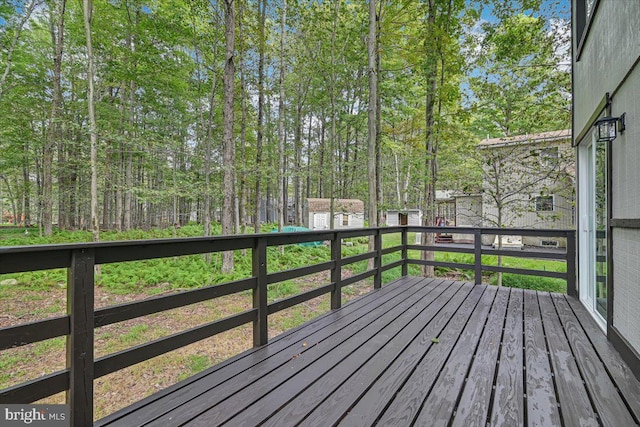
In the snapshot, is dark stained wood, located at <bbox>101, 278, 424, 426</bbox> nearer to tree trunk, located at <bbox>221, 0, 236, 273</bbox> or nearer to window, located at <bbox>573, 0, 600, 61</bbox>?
window, located at <bbox>573, 0, 600, 61</bbox>

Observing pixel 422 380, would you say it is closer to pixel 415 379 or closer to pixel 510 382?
pixel 415 379

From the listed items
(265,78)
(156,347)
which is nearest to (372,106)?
(265,78)

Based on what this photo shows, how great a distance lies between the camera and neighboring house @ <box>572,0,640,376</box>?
2016 mm

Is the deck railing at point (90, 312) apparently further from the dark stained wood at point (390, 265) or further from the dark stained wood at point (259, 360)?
the dark stained wood at point (390, 265)

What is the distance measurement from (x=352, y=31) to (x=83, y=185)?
1210cm

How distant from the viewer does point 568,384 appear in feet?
6.02

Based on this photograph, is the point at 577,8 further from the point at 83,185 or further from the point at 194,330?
the point at 83,185

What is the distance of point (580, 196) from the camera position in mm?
3627

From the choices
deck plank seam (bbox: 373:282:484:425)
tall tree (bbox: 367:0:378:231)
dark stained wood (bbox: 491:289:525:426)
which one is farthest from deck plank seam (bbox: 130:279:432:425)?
tall tree (bbox: 367:0:378:231)

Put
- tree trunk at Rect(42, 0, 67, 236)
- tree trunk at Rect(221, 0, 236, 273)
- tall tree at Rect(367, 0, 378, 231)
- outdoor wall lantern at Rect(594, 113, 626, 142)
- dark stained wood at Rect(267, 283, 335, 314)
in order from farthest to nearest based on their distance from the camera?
tree trunk at Rect(42, 0, 67, 236) < tree trunk at Rect(221, 0, 236, 273) < tall tree at Rect(367, 0, 378, 231) < dark stained wood at Rect(267, 283, 335, 314) < outdoor wall lantern at Rect(594, 113, 626, 142)

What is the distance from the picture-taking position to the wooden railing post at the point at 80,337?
1357 mm

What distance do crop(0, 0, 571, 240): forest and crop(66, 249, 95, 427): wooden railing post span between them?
5503 mm

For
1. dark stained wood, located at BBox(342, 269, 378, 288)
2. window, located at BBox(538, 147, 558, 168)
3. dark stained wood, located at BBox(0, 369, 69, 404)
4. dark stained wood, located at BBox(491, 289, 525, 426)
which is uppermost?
window, located at BBox(538, 147, 558, 168)

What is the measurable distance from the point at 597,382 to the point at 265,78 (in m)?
11.1
